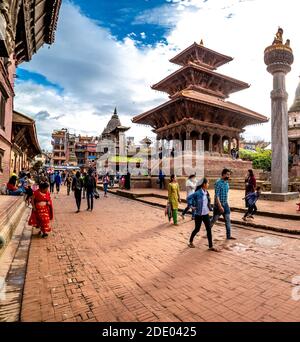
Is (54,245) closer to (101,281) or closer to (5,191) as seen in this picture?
(101,281)

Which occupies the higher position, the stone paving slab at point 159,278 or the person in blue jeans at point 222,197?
the person in blue jeans at point 222,197

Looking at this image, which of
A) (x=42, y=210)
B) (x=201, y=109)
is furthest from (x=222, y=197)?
(x=201, y=109)

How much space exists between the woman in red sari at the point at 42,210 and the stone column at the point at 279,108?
1046 cm

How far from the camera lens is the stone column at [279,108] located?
37.3ft

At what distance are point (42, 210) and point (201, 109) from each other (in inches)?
714

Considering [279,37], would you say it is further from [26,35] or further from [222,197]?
[26,35]

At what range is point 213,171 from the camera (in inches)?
826

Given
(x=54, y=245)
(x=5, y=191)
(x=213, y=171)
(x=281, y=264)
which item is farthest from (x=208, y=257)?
(x=213, y=171)

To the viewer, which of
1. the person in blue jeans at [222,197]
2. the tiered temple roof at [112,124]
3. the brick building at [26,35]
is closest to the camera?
the person in blue jeans at [222,197]

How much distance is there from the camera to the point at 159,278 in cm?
363

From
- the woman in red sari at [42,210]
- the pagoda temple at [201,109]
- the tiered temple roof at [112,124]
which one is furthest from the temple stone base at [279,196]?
the tiered temple roof at [112,124]

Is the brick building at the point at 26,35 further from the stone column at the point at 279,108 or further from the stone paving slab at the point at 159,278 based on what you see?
the stone column at the point at 279,108

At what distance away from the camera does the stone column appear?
1138 centimetres

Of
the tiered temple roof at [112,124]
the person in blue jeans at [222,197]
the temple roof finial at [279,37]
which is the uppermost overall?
the tiered temple roof at [112,124]
